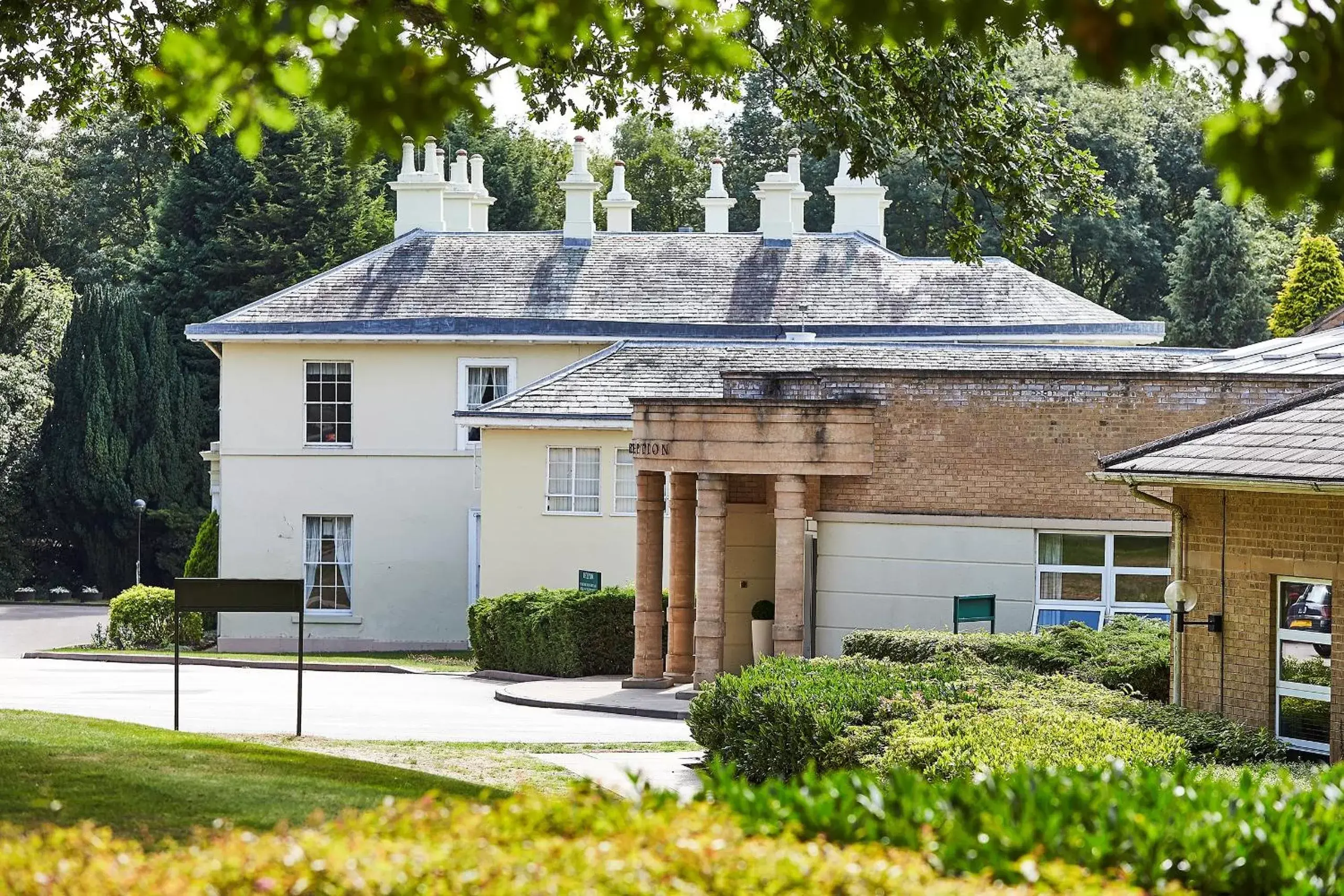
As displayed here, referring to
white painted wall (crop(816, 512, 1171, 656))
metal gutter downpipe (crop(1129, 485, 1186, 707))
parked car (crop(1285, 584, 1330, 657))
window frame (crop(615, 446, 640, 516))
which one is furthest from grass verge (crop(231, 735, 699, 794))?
window frame (crop(615, 446, 640, 516))

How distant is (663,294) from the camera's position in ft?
135

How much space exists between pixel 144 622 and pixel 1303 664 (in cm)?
2824

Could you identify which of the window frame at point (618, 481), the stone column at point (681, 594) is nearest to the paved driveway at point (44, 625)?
the window frame at point (618, 481)

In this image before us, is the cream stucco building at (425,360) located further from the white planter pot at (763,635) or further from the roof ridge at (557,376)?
the white planter pot at (763,635)

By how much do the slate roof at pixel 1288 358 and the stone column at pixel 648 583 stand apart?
27.7ft

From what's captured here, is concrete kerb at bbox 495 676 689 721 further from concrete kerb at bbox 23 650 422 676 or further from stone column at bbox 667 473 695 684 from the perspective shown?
concrete kerb at bbox 23 650 422 676

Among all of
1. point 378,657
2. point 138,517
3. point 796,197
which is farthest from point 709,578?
point 138,517

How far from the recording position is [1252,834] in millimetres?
7324

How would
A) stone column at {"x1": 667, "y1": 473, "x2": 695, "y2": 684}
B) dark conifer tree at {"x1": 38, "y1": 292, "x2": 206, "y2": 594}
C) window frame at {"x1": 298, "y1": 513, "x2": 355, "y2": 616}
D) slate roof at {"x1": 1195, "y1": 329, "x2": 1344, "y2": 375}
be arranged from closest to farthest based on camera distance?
slate roof at {"x1": 1195, "y1": 329, "x2": 1344, "y2": 375}
stone column at {"x1": 667, "y1": 473, "x2": 695, "y2": 684}
window frame at {"x1": 298, "y1": 513, "x2": 355, "y2": 616}
dark conifer tree at {"x1": 38, "y1": 292, "x2": 206, "y2": 594}

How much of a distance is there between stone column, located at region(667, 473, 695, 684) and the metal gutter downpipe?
35.4 ft

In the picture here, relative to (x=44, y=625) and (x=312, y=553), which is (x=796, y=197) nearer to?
(x=312, y=553)

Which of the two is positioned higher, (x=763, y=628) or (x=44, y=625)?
(x=763, y=628)

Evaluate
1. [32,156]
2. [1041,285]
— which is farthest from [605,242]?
[32,156]

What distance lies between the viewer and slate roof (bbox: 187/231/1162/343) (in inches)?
1547
